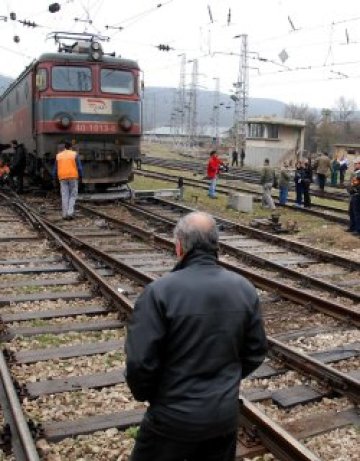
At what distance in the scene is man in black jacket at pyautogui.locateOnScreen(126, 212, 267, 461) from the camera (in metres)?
2.74

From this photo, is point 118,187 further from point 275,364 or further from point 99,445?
point 99,445

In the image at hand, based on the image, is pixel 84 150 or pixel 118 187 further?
pixel 118 187

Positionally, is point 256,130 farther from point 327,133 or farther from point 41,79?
point 41,79

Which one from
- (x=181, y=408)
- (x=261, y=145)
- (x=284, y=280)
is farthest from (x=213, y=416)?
(x=261, y=145)

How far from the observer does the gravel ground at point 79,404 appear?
4.74 metres

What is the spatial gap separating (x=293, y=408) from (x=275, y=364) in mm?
857

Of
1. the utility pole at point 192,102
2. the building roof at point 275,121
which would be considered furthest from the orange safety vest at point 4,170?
the utility pole at point 192,102

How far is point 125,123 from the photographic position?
16625mm

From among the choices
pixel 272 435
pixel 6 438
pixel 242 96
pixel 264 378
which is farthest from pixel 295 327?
pixel 242 96

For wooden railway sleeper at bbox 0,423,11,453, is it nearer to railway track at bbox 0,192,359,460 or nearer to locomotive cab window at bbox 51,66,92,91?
railway track at bbox 0,192,359,460

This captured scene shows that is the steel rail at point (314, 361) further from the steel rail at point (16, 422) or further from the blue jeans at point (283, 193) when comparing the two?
the blue jeans at point (283, 193)

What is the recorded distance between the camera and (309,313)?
24.6ft

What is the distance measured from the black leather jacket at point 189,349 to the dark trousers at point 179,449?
52 mm

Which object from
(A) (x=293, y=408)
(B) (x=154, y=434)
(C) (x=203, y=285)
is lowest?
(A) (x=293, y=408)
